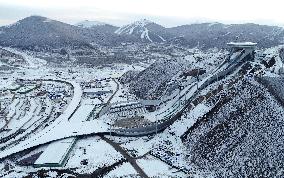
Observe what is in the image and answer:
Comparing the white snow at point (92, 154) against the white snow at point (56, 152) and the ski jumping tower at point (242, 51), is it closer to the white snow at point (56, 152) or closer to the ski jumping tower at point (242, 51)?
the white snow at point (56, 152)

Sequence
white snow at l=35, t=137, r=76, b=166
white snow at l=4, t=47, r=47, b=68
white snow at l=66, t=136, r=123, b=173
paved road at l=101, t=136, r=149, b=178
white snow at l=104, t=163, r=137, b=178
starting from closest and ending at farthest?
1. white snow at l=104, t=163, r=137, b=178
2. paved road at l=101, t=136, r=149, b=178
3. white snow at l=66, t=136, r=123, b=173
4. white snow at l=35, t=137, r=76, b=166
5. white snow at l=4, t=47, r=47, b=68

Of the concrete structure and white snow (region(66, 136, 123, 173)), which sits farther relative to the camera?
the concrete structure

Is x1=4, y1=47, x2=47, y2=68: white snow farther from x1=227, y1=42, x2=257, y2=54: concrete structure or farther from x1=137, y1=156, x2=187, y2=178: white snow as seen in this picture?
x1=137, y1=156, x2=187, y2=178: white snow

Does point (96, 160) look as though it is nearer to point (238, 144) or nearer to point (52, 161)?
point (52, 161)

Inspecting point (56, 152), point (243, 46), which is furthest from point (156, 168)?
point (243, 46)

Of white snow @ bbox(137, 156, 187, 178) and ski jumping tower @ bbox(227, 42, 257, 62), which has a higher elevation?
ski jumping tower @ bbox(227, 42, 257, 62)

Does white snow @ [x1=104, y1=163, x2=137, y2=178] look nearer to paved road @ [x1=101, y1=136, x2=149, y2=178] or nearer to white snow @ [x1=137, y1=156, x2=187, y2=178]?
paved road @ [x1=101, y1=136, x2=149, y2=178]

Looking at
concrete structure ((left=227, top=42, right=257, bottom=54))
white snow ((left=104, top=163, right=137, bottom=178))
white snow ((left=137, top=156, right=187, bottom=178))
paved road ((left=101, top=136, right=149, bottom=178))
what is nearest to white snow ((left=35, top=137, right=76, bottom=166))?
paved road ((left=101, top=136, right=149, bottom=178))

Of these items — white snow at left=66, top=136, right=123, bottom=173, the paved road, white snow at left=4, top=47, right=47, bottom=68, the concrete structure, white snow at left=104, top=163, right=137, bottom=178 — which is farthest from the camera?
white snow at left=4, top=47, right=47, bottom=68

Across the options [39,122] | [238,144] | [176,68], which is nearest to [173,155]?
[238,144]

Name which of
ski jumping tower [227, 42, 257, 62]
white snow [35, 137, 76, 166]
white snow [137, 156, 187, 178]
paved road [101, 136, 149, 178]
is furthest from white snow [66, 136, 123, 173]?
ski jumping tower [227, 42, 257, 62]

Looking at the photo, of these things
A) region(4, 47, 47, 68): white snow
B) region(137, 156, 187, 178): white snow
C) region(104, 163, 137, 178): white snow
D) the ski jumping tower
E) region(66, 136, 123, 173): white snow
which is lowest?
region(4, 47, 47, 68): white snow

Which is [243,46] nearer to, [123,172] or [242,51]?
[242,51]
